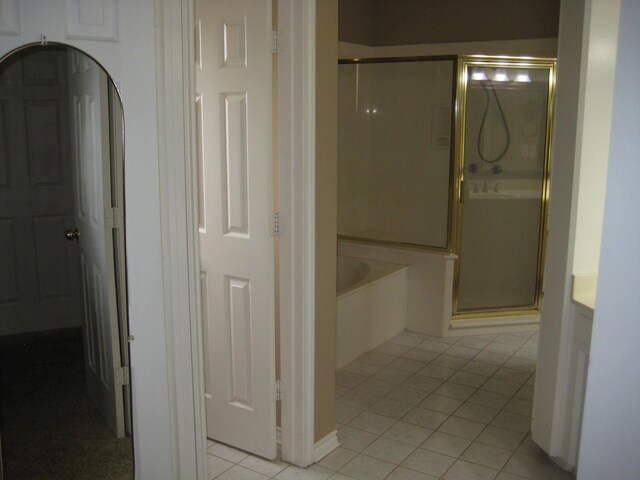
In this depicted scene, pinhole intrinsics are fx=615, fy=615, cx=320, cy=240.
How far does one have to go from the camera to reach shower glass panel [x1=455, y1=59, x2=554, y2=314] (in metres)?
4.44

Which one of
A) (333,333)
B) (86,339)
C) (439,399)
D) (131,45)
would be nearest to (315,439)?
(333,333)

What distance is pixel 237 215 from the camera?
262 cm

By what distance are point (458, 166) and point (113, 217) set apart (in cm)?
304

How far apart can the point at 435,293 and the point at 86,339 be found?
9.60 ft

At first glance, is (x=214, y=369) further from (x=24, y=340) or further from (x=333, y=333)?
(x=24, y=340)

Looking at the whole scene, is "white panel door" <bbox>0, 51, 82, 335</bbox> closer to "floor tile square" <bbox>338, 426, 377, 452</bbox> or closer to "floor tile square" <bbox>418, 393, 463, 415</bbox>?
"floor tile square" <bbox>338, 426, 377, 452</bbox>

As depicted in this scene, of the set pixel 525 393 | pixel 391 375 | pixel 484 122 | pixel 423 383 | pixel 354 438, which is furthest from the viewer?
pixel 484 122

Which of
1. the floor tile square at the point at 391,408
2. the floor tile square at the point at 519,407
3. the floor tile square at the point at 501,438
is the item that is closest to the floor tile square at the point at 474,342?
the floor tile square at the point at 519,407

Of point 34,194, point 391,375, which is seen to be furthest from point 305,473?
point 34,194

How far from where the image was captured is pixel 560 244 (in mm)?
2496

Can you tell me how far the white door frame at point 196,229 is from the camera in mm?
1789

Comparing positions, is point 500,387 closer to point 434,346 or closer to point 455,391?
point 455,391

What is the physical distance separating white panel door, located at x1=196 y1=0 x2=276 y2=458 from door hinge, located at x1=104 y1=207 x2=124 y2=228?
0.85 metres

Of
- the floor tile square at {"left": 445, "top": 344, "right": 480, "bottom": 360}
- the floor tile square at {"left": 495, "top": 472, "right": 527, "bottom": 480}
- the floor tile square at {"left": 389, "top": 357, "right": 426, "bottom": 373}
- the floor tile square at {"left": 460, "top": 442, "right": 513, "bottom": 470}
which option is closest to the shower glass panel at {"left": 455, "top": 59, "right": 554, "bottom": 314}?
the floor tile square at {"left": 445, "top": 344, "right": 480, "bottom": 360}
